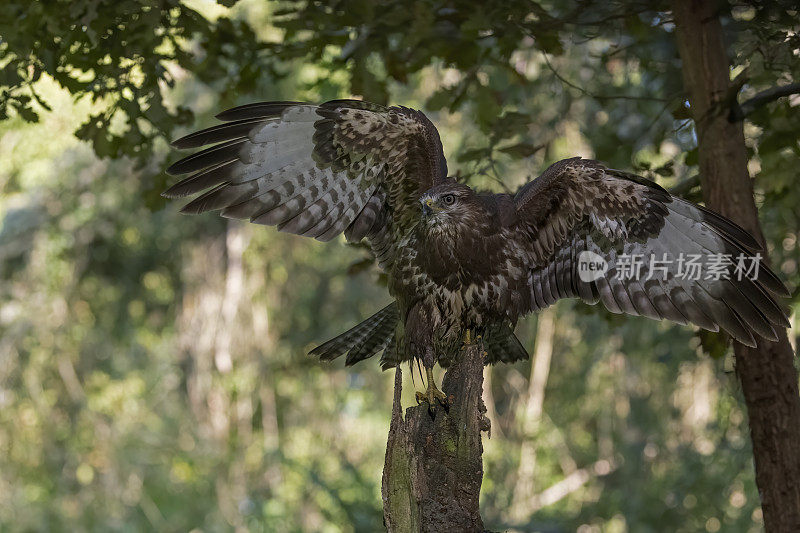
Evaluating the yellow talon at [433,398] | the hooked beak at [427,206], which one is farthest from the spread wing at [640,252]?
the yellow talon at [433,398]

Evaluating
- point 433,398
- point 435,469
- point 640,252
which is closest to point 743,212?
point 640,252

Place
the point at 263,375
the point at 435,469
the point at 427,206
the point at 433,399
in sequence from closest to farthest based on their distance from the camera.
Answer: the point at 435,469
the point at 433,399
the point at 427,206
the point at 263,375

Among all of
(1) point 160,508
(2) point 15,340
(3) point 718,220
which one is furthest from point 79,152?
(3) point 718,220

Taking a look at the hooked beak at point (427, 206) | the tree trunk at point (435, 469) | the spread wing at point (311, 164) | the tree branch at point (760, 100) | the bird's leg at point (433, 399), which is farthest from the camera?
the spread wing at point (311, 164)

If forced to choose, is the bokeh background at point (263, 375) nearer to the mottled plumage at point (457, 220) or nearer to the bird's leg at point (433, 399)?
the mottled plumage at point (457, 220)

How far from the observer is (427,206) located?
3959 millimetres

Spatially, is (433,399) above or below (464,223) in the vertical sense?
below

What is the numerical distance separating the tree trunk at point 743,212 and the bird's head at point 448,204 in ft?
3.99

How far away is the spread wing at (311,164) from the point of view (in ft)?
13.4

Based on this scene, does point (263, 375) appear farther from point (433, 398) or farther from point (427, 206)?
point (433, 398)

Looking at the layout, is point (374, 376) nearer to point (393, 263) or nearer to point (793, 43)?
point (393, 263)

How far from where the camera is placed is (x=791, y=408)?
13.6 feet

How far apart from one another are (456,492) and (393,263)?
1.42m

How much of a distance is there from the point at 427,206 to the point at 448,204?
101 mm
